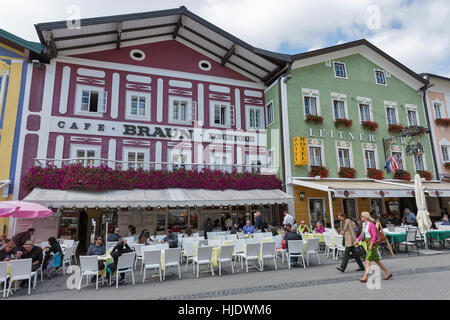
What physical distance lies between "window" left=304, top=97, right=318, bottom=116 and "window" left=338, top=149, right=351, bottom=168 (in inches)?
98.6

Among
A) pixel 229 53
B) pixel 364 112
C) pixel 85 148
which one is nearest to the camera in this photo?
pixel 85 148

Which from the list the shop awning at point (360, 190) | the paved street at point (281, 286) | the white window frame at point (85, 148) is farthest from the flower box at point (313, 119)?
the white window frame at point (85, 148)

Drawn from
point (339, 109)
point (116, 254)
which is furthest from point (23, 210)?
point (339, 109)

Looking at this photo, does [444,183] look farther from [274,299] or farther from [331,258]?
[274,299]

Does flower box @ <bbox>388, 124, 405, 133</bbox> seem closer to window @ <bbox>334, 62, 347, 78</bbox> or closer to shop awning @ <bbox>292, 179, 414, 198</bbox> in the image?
window @ <bbox>334, 62, 347, 78</bbox>

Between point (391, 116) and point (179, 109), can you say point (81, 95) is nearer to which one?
point (179, 109)

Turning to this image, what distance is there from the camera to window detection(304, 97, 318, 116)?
1542 cm

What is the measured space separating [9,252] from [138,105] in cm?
813

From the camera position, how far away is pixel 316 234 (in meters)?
10.4

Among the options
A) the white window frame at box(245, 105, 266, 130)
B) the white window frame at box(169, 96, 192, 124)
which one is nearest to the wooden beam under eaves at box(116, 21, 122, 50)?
the white window frame at box(169, 96, 192, 124)

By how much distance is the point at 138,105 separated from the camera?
13.5 meters

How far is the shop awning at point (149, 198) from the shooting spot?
9852 mm

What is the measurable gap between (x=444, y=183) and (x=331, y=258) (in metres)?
11.6

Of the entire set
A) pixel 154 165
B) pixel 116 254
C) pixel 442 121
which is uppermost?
pixel 442 121
